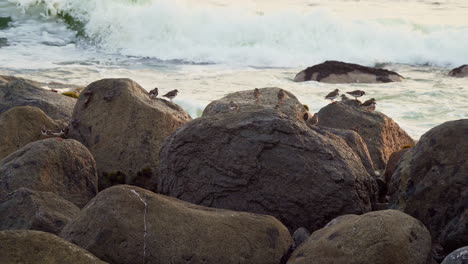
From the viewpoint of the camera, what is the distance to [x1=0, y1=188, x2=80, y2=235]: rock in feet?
19.5

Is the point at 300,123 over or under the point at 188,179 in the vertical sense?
over

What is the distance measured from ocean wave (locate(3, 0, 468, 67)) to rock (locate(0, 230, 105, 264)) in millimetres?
17504

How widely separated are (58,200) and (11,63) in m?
15.1

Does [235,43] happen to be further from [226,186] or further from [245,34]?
[226,186]

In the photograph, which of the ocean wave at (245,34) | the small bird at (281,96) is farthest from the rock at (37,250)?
the ocean wave at (245,34)

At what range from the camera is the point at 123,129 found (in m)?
8.37

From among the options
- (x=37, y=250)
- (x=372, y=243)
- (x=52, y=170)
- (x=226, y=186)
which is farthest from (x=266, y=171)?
(x=37, y=250)

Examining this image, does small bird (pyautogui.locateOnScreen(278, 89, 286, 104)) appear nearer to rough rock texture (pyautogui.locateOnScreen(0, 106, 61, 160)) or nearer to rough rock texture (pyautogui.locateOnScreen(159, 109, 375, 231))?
rough rock texture (pyautogui.locateOnScreen(159, 109, 375, 231))

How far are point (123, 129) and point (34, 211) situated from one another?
8.02 feet

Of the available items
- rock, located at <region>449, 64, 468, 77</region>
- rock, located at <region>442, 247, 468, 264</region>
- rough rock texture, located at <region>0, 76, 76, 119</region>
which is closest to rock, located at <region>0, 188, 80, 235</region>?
rock, located at <region>442, 247, 468, 264</region>

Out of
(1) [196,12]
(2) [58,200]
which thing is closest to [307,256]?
(2) [58,200]

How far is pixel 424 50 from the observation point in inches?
930

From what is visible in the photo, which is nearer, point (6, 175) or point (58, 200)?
point (58, 200)

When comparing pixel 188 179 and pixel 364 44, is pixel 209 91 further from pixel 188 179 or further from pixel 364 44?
pixel 188 179
